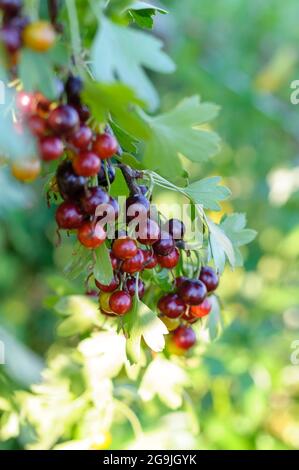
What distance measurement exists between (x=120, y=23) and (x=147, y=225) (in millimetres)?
217

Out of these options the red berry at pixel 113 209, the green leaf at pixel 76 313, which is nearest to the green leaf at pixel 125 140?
the red berry at pixel 113 209

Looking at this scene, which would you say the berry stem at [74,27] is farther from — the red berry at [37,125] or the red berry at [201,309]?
the red berry at [201,309]

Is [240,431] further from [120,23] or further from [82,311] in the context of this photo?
[120,23]

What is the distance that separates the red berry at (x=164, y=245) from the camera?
30.6 inches

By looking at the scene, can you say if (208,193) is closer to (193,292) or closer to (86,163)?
(193,292)

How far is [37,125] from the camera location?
601 millimetres

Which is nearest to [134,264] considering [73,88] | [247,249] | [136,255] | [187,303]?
[136,255]

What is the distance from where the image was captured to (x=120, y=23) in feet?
2.07

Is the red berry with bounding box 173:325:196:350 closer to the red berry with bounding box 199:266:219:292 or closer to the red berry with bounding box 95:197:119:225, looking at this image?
the red berry with bounding box 199:266:219:292

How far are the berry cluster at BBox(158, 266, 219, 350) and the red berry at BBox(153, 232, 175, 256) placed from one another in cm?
8

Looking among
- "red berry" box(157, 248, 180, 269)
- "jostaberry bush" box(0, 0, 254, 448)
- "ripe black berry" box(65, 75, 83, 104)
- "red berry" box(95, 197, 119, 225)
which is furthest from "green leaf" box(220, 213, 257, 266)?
"ripe black berry" box(65, 75, 83, 104)

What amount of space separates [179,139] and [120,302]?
8.0 inches

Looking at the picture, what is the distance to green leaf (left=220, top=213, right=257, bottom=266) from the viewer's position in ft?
2.90

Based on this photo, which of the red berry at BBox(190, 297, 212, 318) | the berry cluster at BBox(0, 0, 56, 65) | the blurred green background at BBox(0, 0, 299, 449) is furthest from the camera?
the blurred green background at BBox(0, 0, 299, 449)
